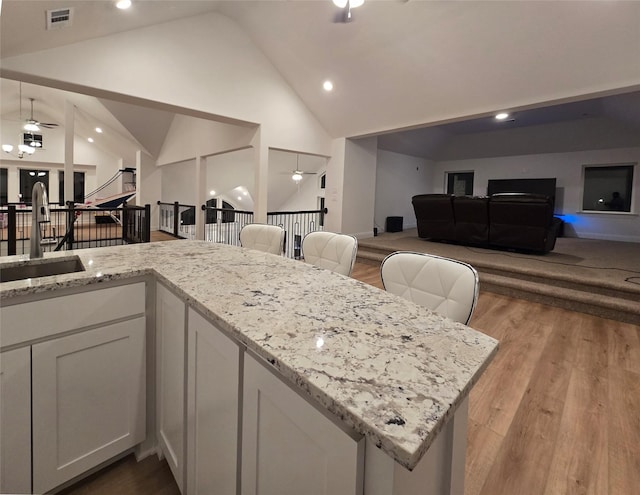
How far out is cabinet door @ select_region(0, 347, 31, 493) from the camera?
108 centimetres

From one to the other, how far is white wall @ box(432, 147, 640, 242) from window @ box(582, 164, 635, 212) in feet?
0.44

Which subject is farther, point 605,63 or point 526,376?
point 605,63

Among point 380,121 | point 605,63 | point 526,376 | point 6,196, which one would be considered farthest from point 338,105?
point 6,196

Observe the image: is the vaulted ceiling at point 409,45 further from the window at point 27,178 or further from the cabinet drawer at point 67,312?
the window at point 27,178

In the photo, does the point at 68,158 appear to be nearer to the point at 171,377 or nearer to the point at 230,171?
the point at 230,171

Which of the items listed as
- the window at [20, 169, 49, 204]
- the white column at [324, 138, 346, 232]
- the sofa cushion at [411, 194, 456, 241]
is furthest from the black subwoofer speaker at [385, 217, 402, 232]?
the window at [20, 169, 49, 204]

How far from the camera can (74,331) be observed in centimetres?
121

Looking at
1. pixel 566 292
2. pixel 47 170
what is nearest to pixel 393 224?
pixel 566 292

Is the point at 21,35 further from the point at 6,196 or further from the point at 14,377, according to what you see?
the point at 6,196

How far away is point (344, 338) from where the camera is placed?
0.76m

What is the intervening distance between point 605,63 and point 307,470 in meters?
4.58

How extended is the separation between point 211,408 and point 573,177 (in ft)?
32.2

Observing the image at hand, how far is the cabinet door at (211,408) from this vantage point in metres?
0.88

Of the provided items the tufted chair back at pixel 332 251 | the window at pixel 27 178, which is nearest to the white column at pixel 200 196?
the tufted chair back at pixel 332 251
